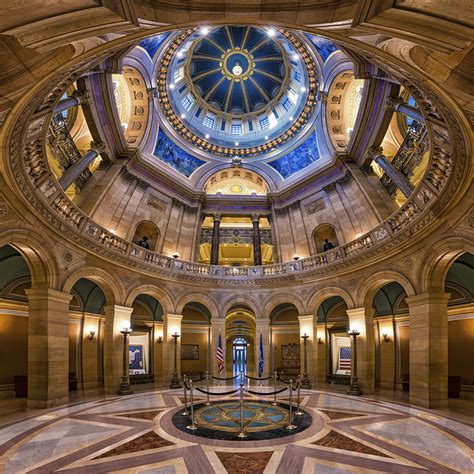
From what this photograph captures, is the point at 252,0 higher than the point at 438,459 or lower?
higher

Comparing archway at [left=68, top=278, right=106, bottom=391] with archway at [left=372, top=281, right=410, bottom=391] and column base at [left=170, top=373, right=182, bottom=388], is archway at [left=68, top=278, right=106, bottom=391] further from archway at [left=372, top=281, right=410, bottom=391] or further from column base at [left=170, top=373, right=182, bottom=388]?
archway at [left=372, top=281, right=410, bottom=391]

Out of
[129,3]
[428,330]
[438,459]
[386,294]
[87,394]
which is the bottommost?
[87,394]

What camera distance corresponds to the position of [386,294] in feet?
65.5

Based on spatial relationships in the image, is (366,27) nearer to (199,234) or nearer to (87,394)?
(87,394)

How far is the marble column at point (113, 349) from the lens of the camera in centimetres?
1719

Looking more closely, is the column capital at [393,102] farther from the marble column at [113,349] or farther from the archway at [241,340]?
the archway at [241,340]

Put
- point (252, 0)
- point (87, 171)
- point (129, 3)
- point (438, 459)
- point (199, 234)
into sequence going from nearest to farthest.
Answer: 1. point (129, 3)
2. point (252, 0)
3. point (438, 459)
4. point (87, 171)
5. point (199, 234)

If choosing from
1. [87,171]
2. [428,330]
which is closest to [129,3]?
[428,330]

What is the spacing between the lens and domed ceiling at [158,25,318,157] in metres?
26.2

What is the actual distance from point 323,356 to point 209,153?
18281 millimetres

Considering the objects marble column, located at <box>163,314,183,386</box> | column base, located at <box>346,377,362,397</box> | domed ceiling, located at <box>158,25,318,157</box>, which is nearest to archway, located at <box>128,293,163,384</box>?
marble column, located at <box>163,314,183,386</box>

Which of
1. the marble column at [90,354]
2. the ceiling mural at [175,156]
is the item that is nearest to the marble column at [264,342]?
the marble column at [90,354]

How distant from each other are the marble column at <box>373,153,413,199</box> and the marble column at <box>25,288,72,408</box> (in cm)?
1827

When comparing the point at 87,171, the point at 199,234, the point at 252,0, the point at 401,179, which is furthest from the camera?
the point at 199,234
